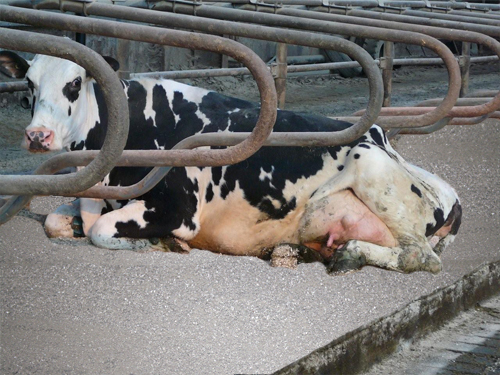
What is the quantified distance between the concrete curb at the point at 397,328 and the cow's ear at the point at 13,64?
6.21 ft

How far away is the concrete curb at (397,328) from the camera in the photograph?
3113 millimetres

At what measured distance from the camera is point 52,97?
3.81 m

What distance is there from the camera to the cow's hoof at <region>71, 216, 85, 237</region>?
13.5 feet

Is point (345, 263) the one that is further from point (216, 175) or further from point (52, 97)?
point (52, 97)

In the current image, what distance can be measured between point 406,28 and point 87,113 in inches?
63.2

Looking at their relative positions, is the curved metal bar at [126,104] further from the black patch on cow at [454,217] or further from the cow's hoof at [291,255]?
the black patch on cow at [454,217]

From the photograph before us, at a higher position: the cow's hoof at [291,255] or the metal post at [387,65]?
the metal post at [387,65]

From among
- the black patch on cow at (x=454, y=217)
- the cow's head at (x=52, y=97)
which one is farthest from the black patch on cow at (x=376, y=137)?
the cow's head at (x=52, y=97)

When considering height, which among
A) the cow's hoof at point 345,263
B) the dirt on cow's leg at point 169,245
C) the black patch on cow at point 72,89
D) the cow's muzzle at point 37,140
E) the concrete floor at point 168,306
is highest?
the black patch on cow at point 72,89

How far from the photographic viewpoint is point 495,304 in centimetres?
432

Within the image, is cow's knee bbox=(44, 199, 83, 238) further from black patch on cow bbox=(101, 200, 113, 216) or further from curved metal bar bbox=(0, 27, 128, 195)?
curved metal bar bbox=(0, 27, 128, 195)

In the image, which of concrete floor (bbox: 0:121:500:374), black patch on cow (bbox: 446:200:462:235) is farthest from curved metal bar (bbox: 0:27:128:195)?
black patch on cow (bbox: 446:200:462:235)

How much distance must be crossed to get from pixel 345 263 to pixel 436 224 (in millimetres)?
659

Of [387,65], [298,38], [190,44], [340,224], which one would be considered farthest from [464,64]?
[190,44]
